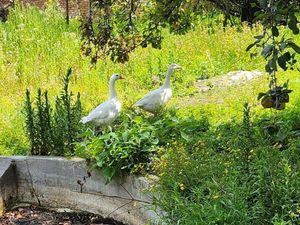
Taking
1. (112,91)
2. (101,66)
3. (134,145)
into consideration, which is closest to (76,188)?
(134,145)

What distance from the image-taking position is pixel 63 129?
262 inches

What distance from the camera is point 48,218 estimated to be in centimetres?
625

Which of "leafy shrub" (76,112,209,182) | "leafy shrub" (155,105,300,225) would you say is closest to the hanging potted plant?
"leafy shrub" (155,105,300,225)

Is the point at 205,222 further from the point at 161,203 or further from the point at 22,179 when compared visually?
the point at 22,179

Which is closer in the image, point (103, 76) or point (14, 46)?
point (103, 76)

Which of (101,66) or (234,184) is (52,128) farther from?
(101,66)

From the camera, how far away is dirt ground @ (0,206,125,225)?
612cm

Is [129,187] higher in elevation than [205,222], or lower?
lower

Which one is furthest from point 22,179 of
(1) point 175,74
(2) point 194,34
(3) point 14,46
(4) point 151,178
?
(2) point 194,34

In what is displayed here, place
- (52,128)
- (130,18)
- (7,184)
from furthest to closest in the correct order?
1. (52,128)
2. (7,184)
3. (130,18)

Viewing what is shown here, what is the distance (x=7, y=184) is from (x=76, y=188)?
73 cm

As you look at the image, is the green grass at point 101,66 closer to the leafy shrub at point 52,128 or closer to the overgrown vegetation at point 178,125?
the overgrown vegetation at point 178,125

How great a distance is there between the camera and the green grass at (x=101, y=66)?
843cm

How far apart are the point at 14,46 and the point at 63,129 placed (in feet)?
17.2
